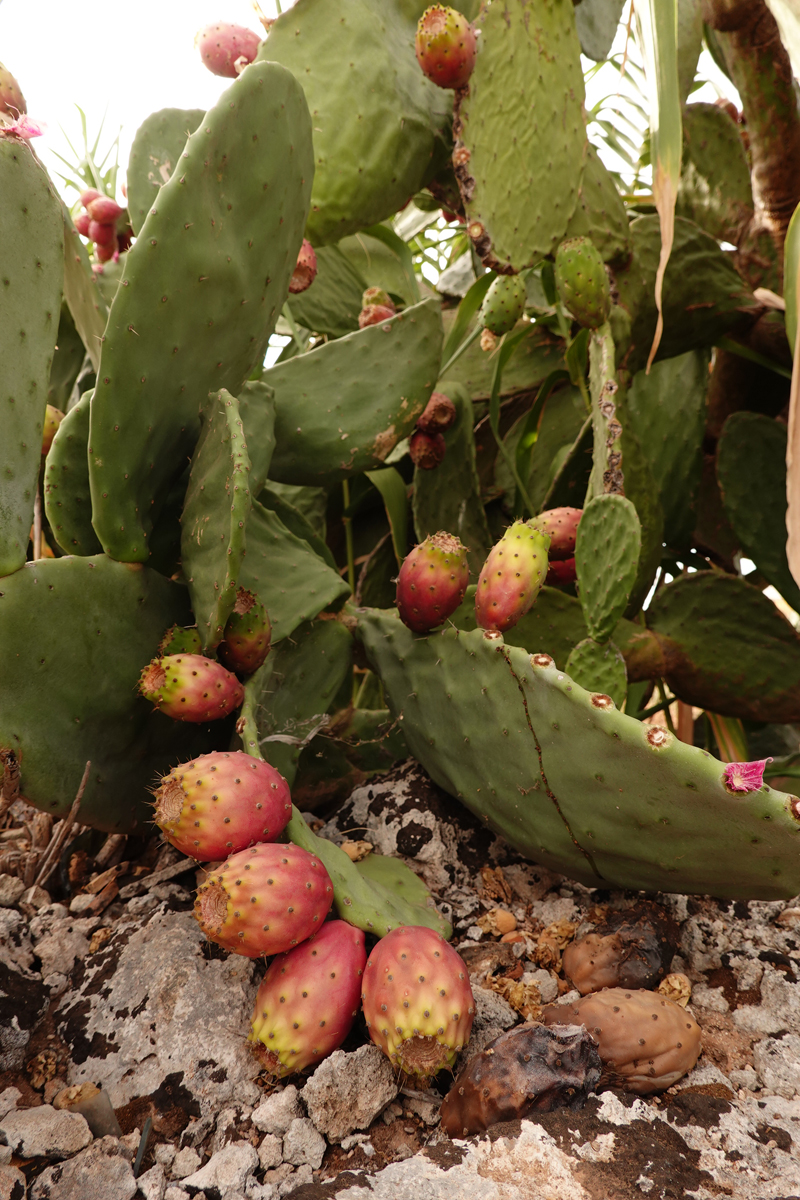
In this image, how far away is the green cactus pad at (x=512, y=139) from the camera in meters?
1.17

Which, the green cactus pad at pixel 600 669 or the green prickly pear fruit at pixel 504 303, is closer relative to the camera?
the green cactus pad at pixel 600 669

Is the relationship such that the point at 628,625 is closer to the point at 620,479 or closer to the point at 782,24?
the point at 620,479

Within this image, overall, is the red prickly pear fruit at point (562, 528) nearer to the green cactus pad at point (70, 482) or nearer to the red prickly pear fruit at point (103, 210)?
the green cactus pad at point (70, 482)

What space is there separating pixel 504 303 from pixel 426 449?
0.95ft

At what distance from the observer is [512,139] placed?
1178 millimetres

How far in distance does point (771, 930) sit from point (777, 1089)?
0.23 m

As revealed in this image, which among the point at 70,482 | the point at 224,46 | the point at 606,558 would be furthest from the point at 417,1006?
the point at 224,46

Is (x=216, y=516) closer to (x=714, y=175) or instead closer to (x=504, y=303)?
(x=504, y=303)

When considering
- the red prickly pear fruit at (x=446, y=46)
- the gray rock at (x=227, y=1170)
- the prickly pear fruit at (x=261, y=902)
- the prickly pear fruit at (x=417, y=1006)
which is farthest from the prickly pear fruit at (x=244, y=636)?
the red prickly pear fruit at (x=446, y=46)

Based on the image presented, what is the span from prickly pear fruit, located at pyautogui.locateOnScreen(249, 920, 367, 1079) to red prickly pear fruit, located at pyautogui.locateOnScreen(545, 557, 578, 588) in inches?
23.7

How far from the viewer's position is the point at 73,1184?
622mm

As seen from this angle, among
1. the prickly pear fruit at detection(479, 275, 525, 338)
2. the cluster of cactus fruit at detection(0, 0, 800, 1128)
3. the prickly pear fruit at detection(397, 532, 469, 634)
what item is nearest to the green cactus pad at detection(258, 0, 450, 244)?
the cluster of cactus fruit at detection(0, 0, 800, 1128)

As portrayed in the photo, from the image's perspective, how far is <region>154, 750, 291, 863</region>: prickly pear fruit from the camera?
0.72 meters

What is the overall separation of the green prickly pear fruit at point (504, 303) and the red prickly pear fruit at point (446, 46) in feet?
0.92
